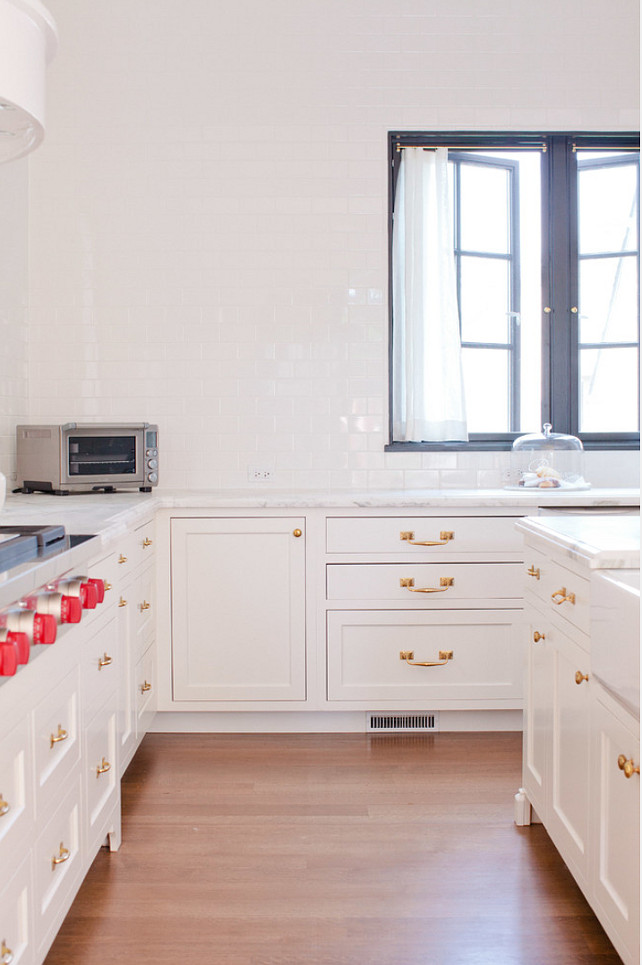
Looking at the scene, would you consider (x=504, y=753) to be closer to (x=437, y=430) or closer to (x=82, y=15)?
(x=437, y=430)

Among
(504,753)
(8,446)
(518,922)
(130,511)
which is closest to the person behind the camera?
(518,922)

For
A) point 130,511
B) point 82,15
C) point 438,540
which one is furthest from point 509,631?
point 82,15

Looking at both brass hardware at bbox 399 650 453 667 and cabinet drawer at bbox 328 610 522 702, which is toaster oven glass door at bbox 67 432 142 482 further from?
brass hardware at bbox 399 650 453 667

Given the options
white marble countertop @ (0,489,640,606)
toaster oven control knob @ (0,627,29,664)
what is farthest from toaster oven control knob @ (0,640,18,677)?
white marble countertop @ (0,489,640,606)

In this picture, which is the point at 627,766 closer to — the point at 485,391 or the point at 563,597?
the point at 563,597

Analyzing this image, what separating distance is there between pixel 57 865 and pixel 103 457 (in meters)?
1.79

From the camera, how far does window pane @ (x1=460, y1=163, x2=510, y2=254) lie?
12.6 ft

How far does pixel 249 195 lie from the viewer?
3.62m

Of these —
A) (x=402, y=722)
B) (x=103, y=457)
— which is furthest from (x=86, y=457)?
(x=402, y=722)

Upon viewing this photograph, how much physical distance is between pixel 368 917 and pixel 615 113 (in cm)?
336

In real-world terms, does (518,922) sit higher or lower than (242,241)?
lower

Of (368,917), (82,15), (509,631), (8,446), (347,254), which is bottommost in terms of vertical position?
(368,917)

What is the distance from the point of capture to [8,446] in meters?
3.33

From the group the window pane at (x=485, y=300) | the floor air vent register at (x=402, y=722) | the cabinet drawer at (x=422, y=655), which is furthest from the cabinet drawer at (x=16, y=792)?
the window pane at (x=485, y=300)
